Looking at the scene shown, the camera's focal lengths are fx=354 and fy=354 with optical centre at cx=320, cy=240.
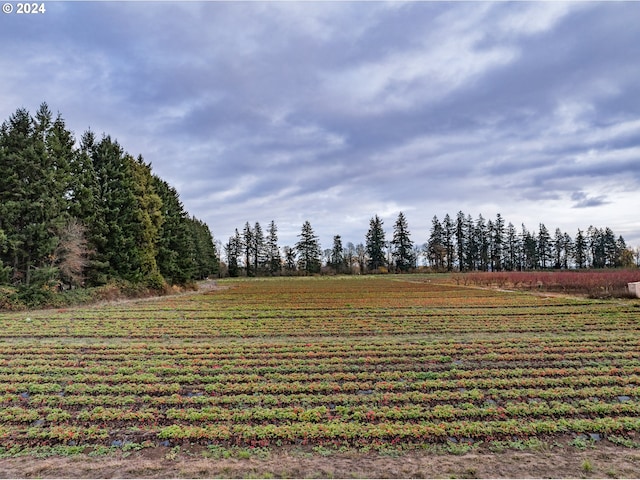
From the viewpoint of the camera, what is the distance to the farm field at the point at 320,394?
441 centimetres

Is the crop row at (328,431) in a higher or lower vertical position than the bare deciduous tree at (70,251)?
lower

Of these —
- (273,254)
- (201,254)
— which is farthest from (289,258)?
(201,254)

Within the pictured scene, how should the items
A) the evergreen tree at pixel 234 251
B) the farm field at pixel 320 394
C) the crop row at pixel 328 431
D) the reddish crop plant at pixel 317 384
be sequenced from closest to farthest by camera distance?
the farm field at pixel 320 394 < the crop row at pixel 328 431 < the reddish crop plant at pixel 317 384 < the evergreen tree at pixel 234 251

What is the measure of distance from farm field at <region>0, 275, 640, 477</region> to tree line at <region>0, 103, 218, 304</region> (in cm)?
950

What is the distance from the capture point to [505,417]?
16.6 ft

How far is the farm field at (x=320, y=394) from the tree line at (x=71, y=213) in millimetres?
9499

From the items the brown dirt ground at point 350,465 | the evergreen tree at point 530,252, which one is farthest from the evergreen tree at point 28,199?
the evergreen tree at point 530,252

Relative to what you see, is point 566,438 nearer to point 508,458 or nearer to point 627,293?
point 508,458

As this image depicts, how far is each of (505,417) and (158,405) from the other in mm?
5241

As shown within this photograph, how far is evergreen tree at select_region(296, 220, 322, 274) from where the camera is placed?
76875 mm

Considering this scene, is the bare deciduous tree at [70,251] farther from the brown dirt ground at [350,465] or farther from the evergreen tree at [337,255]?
the evergreen tree at [337,255]

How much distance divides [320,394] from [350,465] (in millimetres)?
2053

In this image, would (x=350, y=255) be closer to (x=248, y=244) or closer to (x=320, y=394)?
(x=248, y=244)

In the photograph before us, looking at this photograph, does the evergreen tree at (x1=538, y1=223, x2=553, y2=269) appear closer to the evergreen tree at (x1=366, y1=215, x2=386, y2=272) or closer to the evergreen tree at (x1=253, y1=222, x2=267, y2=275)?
the evergreen tree at (x1=366, y1=215, x2=386, y2=272)
